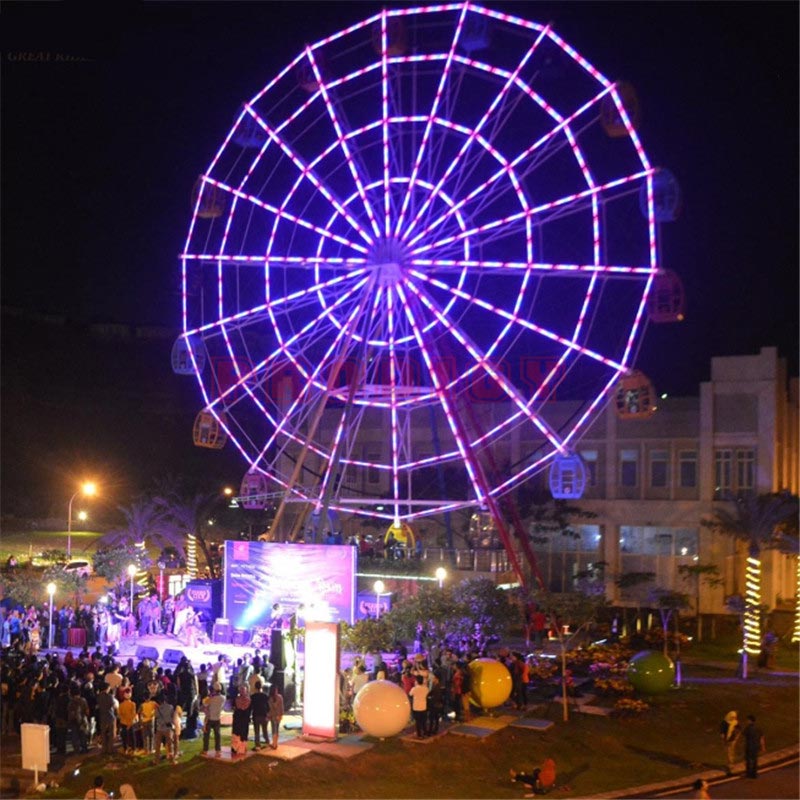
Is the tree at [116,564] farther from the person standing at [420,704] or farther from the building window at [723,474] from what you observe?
the building window at [723,474]

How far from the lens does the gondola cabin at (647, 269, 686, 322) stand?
81.5 feet

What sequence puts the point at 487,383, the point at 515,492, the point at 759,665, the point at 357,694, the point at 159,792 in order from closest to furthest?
the point at 159,792 → the point at 357,694 → the point at 759,665 → the point at 515,492 → the point at 487,383

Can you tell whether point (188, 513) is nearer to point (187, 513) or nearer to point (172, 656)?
point (187, 513)

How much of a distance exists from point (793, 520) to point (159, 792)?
25.9 meters

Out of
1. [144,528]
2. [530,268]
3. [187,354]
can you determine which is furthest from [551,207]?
[144,528]

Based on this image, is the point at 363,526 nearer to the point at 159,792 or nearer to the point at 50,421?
the point at 159,792

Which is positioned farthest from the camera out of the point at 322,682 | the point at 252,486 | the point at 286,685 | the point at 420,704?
the point at 252,486

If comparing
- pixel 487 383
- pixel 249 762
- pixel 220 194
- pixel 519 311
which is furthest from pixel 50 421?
pixel 249 762

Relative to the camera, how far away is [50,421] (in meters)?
87.0

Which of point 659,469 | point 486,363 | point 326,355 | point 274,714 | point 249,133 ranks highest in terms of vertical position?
point 249,133

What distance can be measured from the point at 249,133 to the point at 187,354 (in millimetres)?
6634

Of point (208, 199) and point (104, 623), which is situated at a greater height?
point (208, 199)

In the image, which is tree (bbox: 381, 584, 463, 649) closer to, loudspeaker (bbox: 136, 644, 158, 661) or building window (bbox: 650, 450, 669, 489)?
loudspeaker (bbox: 136, 644, 158, 661)

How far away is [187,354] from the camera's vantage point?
1196 inches
